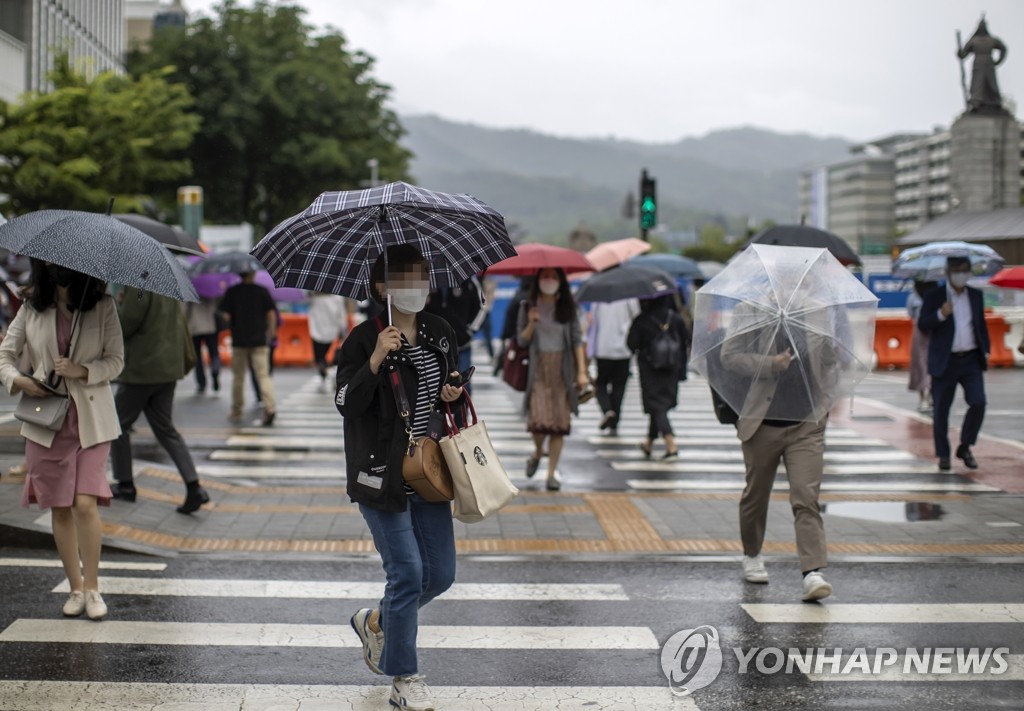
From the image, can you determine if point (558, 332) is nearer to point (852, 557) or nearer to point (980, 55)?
point (852, 557)

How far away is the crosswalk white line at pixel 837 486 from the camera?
10.6 metres

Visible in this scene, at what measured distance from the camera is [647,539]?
8398mm

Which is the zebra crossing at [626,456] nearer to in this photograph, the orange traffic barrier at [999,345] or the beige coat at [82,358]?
the beige coat at [82,358]

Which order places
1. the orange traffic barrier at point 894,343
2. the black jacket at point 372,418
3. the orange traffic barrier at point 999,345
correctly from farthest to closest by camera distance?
1. the orange traffic barrier at point 894,343
2. the orange traffic barrier at point 999,345
3. the black jacket at point 372,418

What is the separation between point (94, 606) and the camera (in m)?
6.33

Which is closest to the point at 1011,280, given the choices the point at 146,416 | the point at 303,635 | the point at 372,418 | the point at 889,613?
the point at 889,613

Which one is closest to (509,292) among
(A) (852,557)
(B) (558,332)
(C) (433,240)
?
(B) (558,332)

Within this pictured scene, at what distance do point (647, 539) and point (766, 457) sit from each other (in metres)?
1.68

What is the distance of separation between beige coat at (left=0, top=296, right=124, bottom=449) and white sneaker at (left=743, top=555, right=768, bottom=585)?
A: 354cm

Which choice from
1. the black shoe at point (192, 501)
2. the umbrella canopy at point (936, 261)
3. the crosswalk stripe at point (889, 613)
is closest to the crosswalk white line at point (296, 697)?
the crosswalk stripe at point (889, 613)

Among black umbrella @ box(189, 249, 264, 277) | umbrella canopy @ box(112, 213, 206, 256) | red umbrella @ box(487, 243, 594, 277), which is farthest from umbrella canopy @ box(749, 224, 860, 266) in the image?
black umbrella @ box(189, 249, 264, 277)

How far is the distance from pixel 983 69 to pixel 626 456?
28.4 meters

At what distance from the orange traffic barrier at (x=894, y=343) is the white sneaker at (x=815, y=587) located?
18.9m

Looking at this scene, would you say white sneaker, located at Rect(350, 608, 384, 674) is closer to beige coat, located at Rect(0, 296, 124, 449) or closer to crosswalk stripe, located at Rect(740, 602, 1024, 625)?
beige coat, located at Rect(0, 296, 124, 449)
